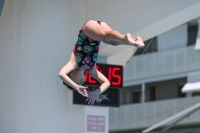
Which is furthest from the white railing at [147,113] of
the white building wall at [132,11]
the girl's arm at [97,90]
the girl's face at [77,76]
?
the girl's face at [77,76]

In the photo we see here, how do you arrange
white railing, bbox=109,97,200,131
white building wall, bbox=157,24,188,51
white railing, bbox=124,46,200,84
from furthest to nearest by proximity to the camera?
1. white building wall, bbox=157,24,188,51
2. white railing, bbox=109,97,200,131
3. white railing, bbox=124,46,200,84

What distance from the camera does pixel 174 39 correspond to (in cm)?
2506

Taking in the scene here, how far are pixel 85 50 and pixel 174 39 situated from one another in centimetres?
1751

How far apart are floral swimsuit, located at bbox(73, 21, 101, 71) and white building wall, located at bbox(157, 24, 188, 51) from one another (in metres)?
17.0

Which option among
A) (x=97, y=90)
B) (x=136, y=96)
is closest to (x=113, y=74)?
(x=97, y=90)

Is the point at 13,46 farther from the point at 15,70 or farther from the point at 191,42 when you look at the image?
the point at 191,42

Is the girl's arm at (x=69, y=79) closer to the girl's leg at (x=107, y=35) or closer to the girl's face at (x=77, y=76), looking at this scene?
the girl's face at (x=77, y=76)

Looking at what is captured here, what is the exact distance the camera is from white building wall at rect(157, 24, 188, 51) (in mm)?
24859

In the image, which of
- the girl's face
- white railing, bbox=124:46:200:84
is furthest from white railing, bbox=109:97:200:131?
the girl's face

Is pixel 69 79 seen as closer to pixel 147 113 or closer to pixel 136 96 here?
pixel 147 113

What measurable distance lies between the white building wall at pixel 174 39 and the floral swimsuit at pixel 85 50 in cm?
1702

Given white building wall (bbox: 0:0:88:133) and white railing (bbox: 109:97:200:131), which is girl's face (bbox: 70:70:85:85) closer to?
white building wall (bbox: 0:0:88:133)

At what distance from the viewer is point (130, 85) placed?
27094 mm

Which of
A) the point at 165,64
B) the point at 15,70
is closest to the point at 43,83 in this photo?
the point at 15,70
